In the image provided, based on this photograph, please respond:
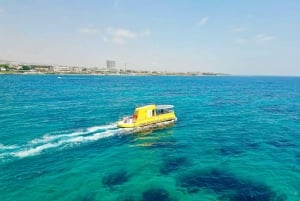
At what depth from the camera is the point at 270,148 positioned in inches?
1574

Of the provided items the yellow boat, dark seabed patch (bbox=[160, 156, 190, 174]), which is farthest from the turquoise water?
the yellow boat

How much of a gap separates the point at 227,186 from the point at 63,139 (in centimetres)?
2524

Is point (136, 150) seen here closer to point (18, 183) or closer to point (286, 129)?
point (18, 183)

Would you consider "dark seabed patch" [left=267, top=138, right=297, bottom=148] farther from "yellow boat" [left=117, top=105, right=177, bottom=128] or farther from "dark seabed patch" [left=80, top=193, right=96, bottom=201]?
"dark seabed patch" [left=80, top=193, right=96, bottom=201]

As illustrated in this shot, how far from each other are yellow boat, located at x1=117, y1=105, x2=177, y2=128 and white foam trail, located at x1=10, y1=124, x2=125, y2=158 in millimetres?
2546

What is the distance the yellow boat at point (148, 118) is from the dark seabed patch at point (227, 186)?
21713 millimetres

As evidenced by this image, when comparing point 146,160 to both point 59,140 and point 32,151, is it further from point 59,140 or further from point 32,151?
point 32,151

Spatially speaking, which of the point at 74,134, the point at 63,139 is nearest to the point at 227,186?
the point at 63,139

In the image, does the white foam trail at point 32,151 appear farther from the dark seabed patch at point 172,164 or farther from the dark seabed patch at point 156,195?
the dark seabed patch at point 156,195

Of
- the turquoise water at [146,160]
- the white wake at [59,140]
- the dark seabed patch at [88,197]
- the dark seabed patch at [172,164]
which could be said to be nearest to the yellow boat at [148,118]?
the white wake at [59,140]

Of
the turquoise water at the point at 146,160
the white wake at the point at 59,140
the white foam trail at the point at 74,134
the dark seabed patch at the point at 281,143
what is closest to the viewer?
the turquoise water at the point at 146,160

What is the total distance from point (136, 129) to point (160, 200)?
26.2 m

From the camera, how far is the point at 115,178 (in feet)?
93.5

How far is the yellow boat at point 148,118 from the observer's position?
4982 cm
